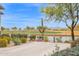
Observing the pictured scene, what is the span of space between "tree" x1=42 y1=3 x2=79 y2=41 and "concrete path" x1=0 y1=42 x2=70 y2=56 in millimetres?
213

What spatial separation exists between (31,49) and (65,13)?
46 cm

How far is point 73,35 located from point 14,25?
Answer: 1.82 ft

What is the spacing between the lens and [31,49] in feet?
8.18

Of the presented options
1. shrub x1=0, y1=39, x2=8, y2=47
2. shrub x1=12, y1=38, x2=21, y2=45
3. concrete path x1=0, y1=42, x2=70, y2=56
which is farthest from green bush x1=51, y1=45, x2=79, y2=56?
shrub x1=0, y1=39, x2=8, y2=47

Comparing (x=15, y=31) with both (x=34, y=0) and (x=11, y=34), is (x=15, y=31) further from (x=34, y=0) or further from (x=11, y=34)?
(x=34, y=0)

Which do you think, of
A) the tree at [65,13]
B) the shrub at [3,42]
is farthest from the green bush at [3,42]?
the tree at [65,13]

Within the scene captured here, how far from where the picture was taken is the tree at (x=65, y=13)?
2.48 metres

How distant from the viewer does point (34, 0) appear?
2465 millimetres

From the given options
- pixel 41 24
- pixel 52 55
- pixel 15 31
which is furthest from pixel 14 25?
pixel 52 55

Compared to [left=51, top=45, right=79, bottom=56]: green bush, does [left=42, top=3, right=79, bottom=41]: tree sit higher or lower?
higher

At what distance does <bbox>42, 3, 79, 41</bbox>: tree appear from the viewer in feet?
8.13

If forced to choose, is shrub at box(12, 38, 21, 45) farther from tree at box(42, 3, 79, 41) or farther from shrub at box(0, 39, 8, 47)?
tree at box(42, 3, 79, 41)

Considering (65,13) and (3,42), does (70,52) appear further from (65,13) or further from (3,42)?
(3,42)

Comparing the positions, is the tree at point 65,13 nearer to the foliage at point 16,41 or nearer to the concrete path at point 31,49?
the concrete path at point 31,49
